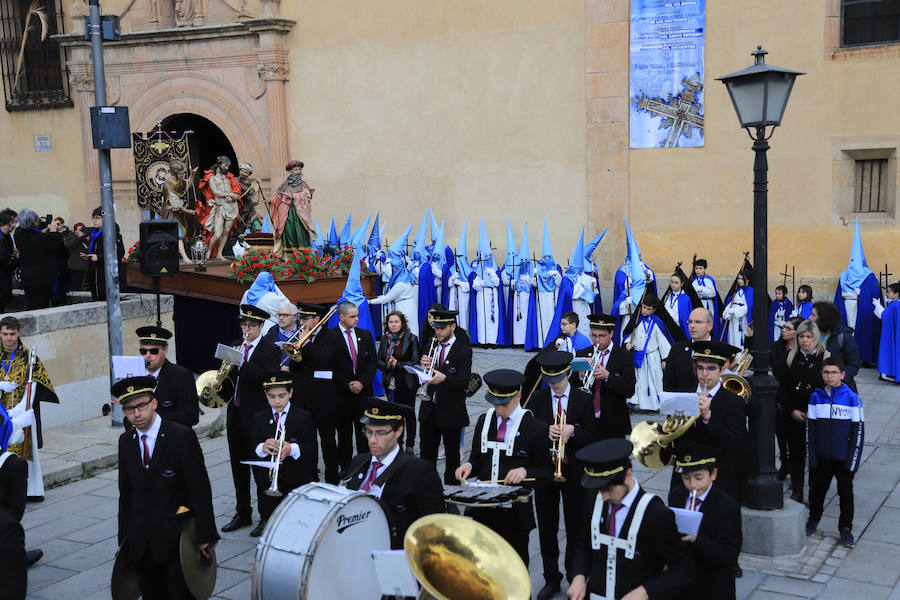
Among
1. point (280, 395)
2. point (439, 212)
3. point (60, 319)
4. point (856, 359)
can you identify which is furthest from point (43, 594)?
point (439, 212)

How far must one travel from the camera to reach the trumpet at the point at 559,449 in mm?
6906

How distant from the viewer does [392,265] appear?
18.3 meters

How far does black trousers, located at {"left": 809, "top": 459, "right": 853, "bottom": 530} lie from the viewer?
797 cm

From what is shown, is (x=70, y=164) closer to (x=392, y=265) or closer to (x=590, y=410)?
(x=392, y=265)

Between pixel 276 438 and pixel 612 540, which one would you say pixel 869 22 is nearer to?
pixel 276 438

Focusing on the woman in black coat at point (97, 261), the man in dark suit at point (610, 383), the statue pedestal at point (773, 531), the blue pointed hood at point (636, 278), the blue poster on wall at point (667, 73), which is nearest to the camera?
the statue pedestal at point (773, 531)

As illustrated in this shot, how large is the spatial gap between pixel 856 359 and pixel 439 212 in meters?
12.9

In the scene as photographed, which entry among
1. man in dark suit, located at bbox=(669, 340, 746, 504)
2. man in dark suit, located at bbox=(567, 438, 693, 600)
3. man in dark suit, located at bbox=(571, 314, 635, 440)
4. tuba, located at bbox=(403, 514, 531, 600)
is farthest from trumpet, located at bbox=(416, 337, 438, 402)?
tuba, located at bbox=(403, 514, 531, 600)

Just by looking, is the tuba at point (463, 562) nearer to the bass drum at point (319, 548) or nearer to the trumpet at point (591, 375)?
the bass drum at point (319, 548)

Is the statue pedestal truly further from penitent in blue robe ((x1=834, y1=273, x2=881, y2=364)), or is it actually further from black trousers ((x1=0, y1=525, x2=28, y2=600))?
penitent in blue robe ((x1=834, y1=273, x2=881, y2=364))

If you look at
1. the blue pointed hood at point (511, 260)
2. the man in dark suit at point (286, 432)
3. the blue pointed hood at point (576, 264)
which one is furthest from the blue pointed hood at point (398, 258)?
the man in dark suit at point (286, 432)

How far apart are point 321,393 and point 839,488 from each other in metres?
4.86

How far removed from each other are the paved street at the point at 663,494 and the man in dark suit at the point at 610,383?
1201mm

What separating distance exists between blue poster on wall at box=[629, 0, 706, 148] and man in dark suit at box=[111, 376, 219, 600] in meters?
13.9
